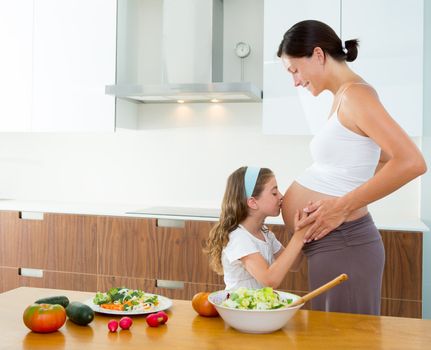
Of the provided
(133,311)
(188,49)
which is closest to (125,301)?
(133,311)

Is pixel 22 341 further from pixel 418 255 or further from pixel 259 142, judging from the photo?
pixel 259 142

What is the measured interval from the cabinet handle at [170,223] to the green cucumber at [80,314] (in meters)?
1.73

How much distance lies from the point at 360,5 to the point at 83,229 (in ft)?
6.38

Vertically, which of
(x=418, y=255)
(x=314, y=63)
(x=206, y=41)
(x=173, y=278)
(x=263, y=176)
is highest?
(x=206, y=41)

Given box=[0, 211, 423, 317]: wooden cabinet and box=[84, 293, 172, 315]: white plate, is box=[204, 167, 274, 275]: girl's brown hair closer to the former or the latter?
box=[84, 293, 172, 315]: white plate

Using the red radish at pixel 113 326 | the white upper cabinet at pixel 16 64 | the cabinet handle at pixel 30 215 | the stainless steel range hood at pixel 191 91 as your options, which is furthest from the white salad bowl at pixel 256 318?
the white upper cabinet at pixel 16 64

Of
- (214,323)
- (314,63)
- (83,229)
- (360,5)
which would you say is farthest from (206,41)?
(214,323)

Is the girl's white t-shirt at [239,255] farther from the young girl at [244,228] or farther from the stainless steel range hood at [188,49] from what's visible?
the stainless steel range hood at [188,49]

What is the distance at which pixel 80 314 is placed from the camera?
1.34 meters

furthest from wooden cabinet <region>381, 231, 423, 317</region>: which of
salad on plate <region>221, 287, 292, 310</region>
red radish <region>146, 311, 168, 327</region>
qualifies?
red radish <region>146, 311, 168, 327</region>

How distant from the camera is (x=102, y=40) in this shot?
343 cm

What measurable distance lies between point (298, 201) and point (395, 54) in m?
1.48

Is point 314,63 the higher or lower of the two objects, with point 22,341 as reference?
higher

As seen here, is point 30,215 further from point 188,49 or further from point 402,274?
point 402,274
